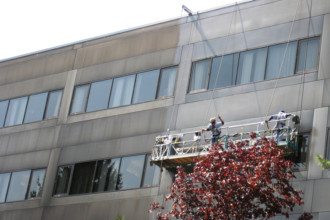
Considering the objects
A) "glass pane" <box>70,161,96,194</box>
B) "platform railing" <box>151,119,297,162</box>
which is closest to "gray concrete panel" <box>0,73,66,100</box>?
"glass pane" <box>70,161,96,194</box>

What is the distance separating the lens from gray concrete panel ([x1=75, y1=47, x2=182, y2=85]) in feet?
107

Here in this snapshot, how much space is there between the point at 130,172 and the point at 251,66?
7.62 metres

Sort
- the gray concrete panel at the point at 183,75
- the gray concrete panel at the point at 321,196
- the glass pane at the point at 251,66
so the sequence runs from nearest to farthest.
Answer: the gray concrete panel at the point at 321,196
the glass pane at the point at 251,66
the gray concrete panel at the point at 183,75

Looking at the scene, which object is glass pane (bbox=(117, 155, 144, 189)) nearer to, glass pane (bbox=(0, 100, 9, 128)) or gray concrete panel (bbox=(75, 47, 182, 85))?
gray concrete panel (bbox=(75, 47, 182, 85))

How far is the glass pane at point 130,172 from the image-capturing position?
31203mm

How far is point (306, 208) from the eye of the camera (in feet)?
80.3

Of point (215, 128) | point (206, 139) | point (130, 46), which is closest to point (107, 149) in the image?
point (130, 46)

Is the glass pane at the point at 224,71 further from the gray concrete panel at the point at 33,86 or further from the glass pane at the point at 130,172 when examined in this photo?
the gray concrete panel at the point at 33,86

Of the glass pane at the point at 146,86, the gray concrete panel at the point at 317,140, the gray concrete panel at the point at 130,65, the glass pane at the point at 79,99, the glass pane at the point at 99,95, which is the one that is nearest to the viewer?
the gray concrete panel at the point at 317,140

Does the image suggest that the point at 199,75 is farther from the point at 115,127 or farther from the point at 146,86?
the point at 115,127

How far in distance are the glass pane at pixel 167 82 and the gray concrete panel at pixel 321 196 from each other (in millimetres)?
9699

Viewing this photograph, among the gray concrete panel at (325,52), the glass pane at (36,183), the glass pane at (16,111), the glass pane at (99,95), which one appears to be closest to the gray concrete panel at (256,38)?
the gray concrete panel at (325,52)

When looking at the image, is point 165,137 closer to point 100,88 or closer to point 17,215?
point 100,88

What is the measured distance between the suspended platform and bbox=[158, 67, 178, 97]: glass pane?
2.77 m
